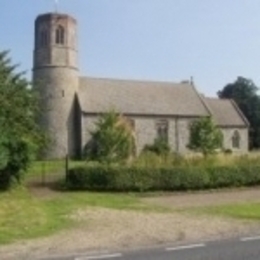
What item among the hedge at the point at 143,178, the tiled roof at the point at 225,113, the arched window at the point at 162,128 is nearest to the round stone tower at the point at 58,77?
the arched window at the point at 162,128

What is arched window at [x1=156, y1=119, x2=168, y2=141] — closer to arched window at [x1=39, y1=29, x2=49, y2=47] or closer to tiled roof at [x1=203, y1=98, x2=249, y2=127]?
tiled roof at [x1=203, y1=98, x2=249, y2=127]

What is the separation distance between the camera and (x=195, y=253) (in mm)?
10055

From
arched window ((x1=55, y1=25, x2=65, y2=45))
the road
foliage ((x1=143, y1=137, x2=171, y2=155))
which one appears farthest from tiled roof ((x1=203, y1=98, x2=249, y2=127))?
the road

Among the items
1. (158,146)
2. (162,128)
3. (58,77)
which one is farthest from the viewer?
(162,128)

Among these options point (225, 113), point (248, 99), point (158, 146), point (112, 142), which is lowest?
point (112, 142)

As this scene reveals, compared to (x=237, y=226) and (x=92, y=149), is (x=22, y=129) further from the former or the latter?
(x=92, y=149)

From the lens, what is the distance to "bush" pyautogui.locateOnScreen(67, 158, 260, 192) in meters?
24.8

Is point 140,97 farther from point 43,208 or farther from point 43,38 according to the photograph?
point 43,208

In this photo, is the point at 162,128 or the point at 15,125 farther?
the point at 162,128

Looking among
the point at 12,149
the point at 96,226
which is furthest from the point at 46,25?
the point at 96,226

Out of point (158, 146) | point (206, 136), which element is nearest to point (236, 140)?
point (158, 146)

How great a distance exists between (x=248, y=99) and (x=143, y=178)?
60806 mm

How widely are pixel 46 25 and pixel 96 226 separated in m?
41.7

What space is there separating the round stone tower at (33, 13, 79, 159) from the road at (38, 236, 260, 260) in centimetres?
4106
